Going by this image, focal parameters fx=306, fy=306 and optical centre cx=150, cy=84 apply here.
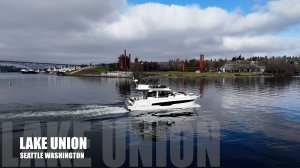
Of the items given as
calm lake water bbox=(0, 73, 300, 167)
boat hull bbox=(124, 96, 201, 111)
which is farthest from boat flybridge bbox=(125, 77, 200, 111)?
calm lake water bbox=(0, 73, 300, 167)

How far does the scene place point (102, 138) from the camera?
37719 mm

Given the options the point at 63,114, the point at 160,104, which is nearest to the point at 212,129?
the point at 160,104

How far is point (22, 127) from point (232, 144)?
90.3ft

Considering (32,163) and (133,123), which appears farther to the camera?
(133,123)

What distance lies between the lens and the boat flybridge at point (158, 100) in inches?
2307

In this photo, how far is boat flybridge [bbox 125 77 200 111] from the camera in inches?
2307

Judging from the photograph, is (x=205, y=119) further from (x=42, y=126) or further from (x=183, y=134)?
(x=42, y=126)

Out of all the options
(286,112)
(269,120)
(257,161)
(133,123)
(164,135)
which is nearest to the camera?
(257,161)

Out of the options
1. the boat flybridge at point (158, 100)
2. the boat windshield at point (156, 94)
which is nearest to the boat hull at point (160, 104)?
the boat flybridge at point (158, 100)

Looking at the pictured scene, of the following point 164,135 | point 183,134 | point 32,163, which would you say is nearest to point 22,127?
point 32,163

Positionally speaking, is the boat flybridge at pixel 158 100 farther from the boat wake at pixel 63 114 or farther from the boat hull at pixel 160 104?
the boat wake at pixel 63 114

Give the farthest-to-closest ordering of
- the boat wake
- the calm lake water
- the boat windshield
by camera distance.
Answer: the boat windshield
the boat wake
the calm lake water

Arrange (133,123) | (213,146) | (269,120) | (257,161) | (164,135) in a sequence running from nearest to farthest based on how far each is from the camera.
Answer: (257,161) < (213,146) < (164,135) < (133,123) < (269,120)

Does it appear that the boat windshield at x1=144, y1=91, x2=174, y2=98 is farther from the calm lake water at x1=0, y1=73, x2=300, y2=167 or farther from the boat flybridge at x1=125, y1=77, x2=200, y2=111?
the calm lake water at x1=0, y1=73, x2=300, y2=167
